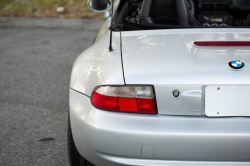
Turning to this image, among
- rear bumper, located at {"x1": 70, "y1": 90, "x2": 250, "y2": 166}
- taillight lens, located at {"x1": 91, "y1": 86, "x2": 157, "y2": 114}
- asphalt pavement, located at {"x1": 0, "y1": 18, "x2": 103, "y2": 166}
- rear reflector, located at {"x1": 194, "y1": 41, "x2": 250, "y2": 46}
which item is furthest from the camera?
asphalt pavement, located at {"x1": 0, "y1": 18, "x2": 103, "y2": 166}

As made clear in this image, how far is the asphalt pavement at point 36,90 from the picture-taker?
2480 mm

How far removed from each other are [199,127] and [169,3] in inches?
50.5

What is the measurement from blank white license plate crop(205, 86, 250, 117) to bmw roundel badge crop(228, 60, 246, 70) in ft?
0.38

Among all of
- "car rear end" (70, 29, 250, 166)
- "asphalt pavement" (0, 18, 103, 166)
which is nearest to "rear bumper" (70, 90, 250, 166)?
"car rear end" (70, 29, 250, 166)

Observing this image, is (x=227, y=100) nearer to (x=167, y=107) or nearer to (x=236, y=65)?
(x=236, y=65)

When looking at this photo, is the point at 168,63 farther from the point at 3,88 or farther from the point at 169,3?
the point at 3,88

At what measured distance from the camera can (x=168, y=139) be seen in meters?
1.44

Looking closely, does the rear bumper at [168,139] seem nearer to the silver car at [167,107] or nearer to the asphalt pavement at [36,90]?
the silver car at [167,107]

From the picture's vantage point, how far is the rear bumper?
1.43 meters

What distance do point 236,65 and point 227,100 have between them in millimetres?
206

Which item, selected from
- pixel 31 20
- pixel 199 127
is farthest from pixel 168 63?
pixel 31 20

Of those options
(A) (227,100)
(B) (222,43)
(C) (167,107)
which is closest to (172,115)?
(C) (167,107)

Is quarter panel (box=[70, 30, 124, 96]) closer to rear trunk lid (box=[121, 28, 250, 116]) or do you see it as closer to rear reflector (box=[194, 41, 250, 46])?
rear trunk lid (box=[121, 28, 250, 116])

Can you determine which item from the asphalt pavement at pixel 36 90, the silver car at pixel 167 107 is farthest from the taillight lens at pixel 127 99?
the asphalt pavement at pixel 36 90
